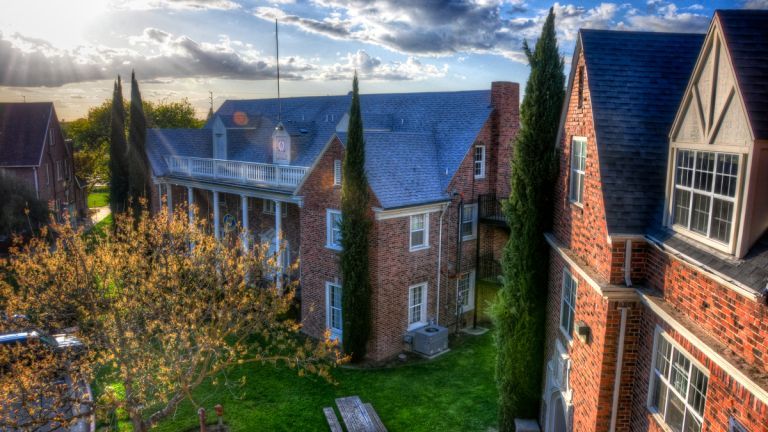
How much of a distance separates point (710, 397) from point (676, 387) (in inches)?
39.9

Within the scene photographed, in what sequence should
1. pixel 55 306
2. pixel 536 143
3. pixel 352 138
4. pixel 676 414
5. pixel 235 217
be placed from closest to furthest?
1. pixel 676 414
2. pixel 55 306
3. pixel 536 143
4. pixel 352 138
5. pixel 235 217

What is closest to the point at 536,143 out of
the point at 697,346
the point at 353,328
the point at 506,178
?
the point at 697,346

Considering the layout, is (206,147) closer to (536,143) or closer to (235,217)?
(235,217)

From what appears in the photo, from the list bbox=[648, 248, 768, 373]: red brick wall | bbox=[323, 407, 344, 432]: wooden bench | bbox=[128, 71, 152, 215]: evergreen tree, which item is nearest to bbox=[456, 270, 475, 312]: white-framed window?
bbox=[323, 407, 344, 432]: wooden bench

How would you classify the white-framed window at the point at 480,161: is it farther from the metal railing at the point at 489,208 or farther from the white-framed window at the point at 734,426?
the white-framed window at the point at 734,426

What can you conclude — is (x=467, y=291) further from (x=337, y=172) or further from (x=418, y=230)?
(x=337, y=172)

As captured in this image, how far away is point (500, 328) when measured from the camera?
1283 centimetres

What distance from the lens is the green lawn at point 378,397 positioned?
46.6 feet

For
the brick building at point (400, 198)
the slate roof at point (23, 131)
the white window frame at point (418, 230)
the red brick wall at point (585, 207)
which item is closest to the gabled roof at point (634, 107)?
the red brick wall at point (585, 207)

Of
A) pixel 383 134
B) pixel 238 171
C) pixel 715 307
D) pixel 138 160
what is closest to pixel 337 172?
pixel 383 134

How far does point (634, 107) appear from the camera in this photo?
29.2 ft

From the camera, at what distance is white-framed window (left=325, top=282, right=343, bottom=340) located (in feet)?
64.4

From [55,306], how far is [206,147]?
68.3 ft

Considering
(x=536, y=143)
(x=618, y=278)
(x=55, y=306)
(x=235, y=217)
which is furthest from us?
(x=235, y=217)
